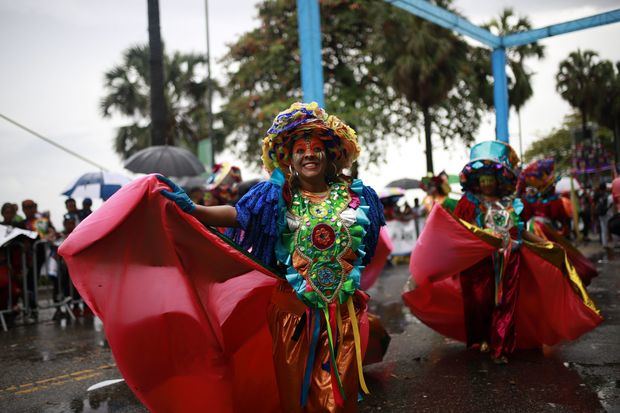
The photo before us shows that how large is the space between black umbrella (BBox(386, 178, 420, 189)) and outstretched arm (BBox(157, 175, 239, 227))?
15329mm

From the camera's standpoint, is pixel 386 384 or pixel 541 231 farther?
pixel 541 231

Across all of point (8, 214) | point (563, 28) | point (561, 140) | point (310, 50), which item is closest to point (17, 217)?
point (8, 214)

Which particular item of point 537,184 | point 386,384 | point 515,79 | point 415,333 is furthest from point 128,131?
point 386,384

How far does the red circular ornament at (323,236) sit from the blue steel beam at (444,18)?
362 inches

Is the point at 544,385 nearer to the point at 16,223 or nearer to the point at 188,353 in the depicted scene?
the point at 188,353

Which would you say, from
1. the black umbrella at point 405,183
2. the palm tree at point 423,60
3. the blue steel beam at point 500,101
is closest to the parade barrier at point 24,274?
the black umbrella at point 405,183

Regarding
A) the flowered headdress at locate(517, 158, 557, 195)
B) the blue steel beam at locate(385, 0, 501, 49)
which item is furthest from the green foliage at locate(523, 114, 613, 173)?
the flowered headdress at locate(517, 158, 557, 195)

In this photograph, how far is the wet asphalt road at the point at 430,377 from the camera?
177 inches

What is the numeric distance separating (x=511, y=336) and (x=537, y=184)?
4936mm

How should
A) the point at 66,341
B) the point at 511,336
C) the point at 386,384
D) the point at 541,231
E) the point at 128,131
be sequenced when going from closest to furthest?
1. the point at 386,384
2. the point at 511,336
3. the point at 541,231
4. the point at 66,341
5. the point at 128,131

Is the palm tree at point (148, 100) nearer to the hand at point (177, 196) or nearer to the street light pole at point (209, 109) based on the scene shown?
the street light pole at point (209, 109)

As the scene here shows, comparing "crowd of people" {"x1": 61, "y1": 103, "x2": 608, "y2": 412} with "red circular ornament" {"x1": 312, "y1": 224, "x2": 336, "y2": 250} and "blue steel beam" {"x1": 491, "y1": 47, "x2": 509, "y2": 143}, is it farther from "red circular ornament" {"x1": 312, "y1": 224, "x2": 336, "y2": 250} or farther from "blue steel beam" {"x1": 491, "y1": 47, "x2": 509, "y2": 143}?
"blue steel beam" {"x1": 491, "y1": 47, "x2": 509, "y2": 143}

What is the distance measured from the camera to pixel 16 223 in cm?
986

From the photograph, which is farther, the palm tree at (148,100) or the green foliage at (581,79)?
the green foliage at (581,79)
